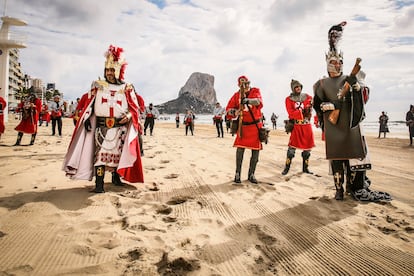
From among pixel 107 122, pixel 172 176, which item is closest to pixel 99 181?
pixel 107 122

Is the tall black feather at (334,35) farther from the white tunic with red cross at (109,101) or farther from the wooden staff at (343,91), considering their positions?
the white tunic with red cross at (109,101)

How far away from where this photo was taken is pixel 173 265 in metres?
2.12

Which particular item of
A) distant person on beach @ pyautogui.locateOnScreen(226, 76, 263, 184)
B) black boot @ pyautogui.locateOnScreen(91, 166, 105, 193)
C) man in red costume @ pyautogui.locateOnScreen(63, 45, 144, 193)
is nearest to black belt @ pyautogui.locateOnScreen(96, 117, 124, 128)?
man in red costume @ pyautogui.locateOnScreen(63, 45, 144, 193)

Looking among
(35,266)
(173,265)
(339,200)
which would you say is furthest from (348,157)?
(35,266)

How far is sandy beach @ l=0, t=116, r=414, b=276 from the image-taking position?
2.14m

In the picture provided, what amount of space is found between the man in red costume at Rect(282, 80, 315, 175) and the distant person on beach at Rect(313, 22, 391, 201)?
1.88m

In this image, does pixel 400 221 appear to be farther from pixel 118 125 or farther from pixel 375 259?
pixel 118 125

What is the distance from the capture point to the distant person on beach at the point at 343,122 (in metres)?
3.72

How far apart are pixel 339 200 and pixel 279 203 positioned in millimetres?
1008

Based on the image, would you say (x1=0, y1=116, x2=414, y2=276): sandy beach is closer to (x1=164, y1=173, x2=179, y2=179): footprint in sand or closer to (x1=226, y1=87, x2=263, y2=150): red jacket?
(x1=164, y1=173, x2=179, y2=179): footprint in sand

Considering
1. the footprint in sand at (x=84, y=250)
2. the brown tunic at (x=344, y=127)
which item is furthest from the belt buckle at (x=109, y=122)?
the brown tunic at (x=344, y=127)

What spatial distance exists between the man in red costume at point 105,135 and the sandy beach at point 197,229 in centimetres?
35

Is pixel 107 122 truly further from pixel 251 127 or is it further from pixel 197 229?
pixel 251 127

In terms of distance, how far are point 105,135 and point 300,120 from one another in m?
4.46
